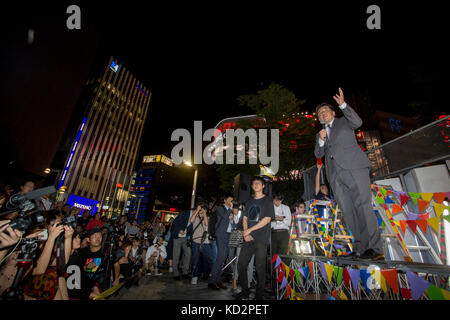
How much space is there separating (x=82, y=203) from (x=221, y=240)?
55.0 m

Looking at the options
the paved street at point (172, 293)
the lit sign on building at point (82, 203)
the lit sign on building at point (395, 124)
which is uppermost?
the lit sign on building at point (395, 124)

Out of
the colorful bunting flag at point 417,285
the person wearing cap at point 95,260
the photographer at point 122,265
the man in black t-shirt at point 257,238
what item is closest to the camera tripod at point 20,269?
the person wearing cap at point 95,260

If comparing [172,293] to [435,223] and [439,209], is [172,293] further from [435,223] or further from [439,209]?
[439,209]

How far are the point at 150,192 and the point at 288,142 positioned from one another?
283ft

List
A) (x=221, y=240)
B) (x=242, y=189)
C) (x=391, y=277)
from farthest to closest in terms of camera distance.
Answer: (x=242, y=189)
(x=221, y=240)
(x=391, y=277)

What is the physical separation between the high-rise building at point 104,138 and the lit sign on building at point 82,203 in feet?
1.77

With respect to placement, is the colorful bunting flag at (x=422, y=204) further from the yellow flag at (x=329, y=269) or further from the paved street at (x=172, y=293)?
the paved street at (x=172, y=293)

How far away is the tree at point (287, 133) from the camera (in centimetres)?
1170

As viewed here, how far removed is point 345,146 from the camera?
2.83 metres

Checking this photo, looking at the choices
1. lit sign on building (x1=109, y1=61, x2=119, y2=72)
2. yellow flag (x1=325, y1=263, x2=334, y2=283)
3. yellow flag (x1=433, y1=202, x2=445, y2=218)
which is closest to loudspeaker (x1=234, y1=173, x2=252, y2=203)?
yellow flag (x1=325, y1=263, x2=334, y2=283)

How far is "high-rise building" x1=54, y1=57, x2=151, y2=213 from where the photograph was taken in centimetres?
4450

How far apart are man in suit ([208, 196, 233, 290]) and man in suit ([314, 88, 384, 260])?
9.16 ft

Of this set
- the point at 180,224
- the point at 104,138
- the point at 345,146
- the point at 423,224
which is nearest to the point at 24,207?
the point at 345,146

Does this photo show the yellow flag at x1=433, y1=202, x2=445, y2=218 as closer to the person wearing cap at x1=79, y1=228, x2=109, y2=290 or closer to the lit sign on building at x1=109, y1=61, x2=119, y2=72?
the person wearing cap at x1=79, y1=228, x2=109, y2=290
